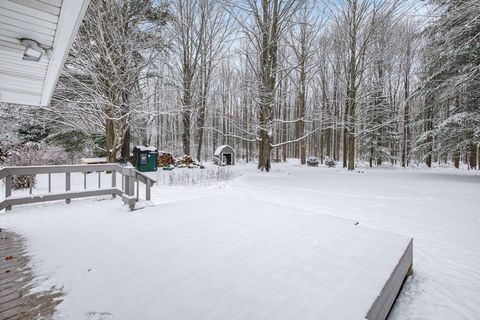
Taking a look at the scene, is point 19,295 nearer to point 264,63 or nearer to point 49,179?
point 49,179

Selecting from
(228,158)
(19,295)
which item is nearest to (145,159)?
(228,158)

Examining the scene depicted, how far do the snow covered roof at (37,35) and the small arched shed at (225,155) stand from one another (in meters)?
14.5

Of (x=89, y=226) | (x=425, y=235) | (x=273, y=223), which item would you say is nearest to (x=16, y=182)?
(x=89, y=226)

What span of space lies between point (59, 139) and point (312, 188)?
1394 centimetres

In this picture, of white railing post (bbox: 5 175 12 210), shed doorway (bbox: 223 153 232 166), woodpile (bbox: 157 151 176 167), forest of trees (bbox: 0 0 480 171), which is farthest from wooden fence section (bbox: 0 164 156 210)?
shed doorway (bbox: 223 153 232 166)

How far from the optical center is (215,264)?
2.63 m

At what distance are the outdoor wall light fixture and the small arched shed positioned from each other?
51.0ft

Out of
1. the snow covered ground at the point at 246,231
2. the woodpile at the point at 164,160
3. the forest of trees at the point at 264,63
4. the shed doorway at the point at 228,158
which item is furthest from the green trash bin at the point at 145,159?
the shed doorway at the point at 228,158

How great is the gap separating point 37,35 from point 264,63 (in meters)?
12.4

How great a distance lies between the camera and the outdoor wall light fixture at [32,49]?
2848mm

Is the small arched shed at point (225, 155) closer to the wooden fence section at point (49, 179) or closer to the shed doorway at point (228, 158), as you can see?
the shed doorway at point (228, 158)

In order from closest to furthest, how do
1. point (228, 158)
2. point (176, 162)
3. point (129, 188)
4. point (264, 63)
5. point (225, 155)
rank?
1. point (129, 188)
2. point (264, 63)
3. point (176, 162)
4. point (225, 155)
5. point (228, 158)

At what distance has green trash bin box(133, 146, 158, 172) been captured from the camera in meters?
12.6

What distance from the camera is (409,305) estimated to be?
106 inches
